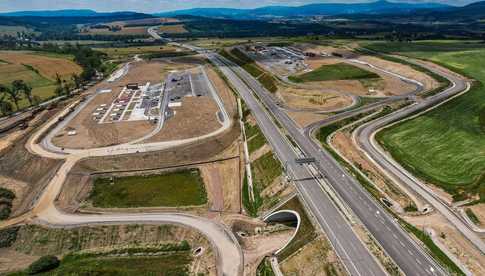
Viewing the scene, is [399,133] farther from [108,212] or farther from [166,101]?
[166,101]

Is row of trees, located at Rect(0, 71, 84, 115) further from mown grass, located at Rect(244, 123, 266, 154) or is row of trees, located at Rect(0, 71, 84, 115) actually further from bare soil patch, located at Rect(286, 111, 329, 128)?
bare soil patch, located at Rect(286, 111, 329, 128)

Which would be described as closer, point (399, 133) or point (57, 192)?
point (57, 192)

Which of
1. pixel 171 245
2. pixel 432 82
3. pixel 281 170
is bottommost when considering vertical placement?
pixel 171 245

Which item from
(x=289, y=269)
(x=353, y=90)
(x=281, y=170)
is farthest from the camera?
(x=353, y=90)


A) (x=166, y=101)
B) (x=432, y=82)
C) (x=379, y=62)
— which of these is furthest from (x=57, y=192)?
(x=379, y=62)

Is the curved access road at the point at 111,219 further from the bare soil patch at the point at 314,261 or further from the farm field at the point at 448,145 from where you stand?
the farm field at the point at 448,145

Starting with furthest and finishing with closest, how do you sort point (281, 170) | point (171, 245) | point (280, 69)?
1. point (280, 69)
2. point (281, 170)
3. point (171, 245)

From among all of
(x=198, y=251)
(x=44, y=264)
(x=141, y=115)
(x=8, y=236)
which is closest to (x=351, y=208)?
(x=198, y=251)

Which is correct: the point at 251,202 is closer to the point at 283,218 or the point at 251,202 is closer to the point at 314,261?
the point at 283,218

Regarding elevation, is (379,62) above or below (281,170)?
above
